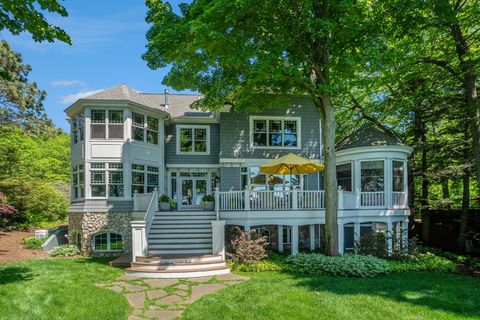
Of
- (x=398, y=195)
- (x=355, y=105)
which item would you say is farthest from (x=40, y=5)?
(x=355, y=105)

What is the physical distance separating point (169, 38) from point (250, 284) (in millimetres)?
7339

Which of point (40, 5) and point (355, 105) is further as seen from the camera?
point (355, 105)

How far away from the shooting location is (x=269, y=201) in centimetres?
1320

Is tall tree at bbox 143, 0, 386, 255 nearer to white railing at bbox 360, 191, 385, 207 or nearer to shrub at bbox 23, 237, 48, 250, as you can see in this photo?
white railing at bbox 360, 191, 385, 207

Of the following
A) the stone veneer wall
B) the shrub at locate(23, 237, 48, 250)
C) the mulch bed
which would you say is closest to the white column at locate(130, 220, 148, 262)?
the stone veneer wall

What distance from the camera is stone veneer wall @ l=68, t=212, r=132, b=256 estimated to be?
14.5m

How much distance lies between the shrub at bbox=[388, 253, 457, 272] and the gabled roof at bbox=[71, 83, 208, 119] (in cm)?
1048

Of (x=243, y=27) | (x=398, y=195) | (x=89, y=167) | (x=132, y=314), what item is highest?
(x=243, y=27)

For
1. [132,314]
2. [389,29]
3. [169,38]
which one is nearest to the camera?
[132,314]

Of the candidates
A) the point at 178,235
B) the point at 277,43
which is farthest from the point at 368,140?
the point at 178,235

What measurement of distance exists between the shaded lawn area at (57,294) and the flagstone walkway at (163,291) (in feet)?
1.13

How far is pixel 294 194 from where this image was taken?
13.1 metres

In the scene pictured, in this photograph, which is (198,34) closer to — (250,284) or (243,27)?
(243,27)

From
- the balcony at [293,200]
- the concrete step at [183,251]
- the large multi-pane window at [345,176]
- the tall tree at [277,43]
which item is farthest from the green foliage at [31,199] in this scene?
the large multi-pane window at [345,176]
